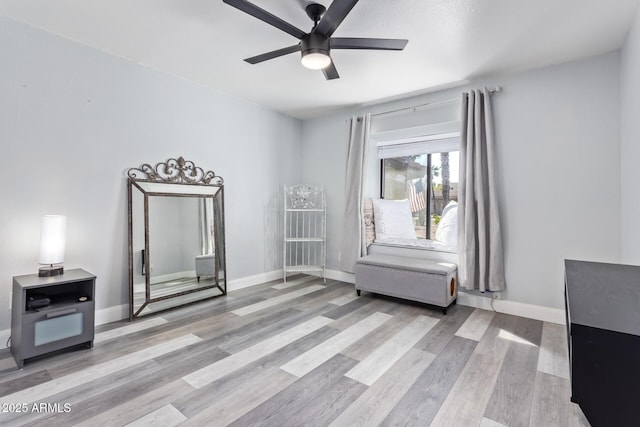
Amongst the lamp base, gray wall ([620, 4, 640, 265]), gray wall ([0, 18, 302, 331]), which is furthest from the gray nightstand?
gray wall ([620, 4, 640, 265])

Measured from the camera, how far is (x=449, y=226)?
3684 mm

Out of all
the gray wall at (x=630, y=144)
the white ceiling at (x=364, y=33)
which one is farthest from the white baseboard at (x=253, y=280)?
the gray wall at (x=630, y=144)

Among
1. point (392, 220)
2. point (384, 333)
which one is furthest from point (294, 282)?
point (384, 333)

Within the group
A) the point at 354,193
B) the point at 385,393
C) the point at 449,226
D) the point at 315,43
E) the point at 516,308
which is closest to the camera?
the point at 385,393

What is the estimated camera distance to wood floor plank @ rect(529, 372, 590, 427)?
5.02 ft

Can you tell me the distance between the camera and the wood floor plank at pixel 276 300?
3061 mm

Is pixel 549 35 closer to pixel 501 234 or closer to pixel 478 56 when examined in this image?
pixel 478 56

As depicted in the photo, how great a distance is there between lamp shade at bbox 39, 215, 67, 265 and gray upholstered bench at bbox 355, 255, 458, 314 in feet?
9.10

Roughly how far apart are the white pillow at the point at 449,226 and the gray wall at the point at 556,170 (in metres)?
0.61

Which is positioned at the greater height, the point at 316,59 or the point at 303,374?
the point at 316,59

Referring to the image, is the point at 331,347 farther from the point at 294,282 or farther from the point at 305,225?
the point at 305,225

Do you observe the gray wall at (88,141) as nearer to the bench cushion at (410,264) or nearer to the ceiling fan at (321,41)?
the ceiling fan at (321,41)

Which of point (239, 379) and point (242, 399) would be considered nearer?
point (242, 399)

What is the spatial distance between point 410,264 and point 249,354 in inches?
75.2
